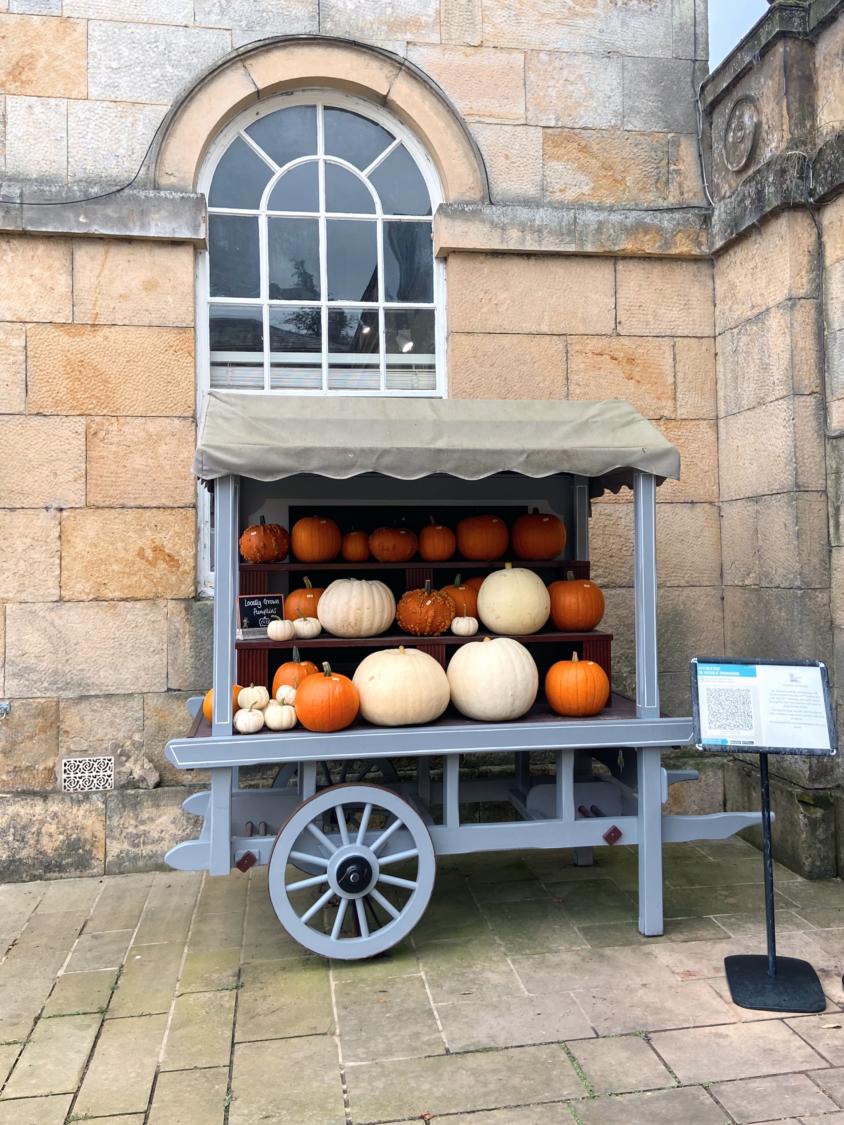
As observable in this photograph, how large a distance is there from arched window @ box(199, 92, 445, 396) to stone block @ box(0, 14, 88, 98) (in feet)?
3.20

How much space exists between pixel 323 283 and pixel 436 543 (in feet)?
7.61

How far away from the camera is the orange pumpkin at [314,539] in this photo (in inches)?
188

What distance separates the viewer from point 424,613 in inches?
179

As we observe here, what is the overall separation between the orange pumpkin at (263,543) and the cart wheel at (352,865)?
54.3 inches

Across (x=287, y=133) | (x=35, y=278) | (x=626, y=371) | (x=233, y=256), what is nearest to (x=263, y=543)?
(x=233, y=256)

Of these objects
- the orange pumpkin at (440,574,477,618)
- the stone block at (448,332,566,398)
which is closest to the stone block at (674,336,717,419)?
the stone block at (448,332,566,398)

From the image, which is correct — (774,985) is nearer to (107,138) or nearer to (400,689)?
(400,689)

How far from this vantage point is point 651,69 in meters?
6.27

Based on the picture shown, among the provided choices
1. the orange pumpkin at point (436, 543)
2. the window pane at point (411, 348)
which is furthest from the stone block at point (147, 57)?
the orange pumpkin at point (436, 543)

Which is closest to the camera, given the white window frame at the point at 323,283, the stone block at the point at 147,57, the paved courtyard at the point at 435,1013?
the paved courtyard at the point at 435,1013

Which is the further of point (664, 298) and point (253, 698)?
point (664, 298)

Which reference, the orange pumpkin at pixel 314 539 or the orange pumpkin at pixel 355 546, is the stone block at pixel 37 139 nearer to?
the orange pumpkin at pixel 314 539

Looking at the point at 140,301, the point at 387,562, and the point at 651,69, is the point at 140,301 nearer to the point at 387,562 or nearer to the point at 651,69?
the point at 387,562

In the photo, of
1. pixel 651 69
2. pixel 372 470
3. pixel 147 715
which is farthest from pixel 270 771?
Result: pixel 651 69
